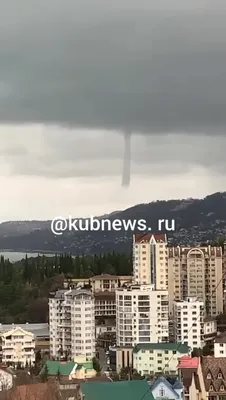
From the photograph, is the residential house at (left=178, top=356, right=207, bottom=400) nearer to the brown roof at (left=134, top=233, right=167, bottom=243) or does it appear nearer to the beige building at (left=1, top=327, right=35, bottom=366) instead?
the brown roof at (left=134, top=233, right=167, bottom=243)

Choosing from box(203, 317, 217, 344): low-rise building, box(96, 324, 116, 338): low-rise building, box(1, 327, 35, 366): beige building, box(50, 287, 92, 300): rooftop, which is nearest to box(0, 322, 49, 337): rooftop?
box(1, 327, 35, 366): beige building

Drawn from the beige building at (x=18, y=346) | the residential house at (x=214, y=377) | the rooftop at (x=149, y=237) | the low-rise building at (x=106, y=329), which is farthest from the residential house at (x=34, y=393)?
the rooftop at (x=149, y=237)

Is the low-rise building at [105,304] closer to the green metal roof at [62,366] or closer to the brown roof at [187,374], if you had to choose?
the green metal roof at [62,366]

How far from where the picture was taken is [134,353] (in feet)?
14.7

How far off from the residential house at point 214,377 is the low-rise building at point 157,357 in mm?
126

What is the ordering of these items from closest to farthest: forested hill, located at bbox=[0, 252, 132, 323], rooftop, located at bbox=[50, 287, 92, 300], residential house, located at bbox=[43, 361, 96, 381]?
1. residential house, located at bbox=[43, 361, 96, 381]
2. forested hill, located at bbox=[0, 252, 132, 323]
3. rooftop, located at bbox=[50, 287, 92, 300]

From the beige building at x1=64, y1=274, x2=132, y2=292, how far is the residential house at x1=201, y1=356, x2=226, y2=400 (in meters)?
0.56

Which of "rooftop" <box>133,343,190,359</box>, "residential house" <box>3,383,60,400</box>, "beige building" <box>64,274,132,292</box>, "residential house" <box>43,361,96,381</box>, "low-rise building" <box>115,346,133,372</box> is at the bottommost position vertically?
"residential house" <box>3,383,60,400</box>

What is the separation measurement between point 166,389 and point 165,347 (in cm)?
34

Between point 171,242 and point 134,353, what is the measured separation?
0.57 meters

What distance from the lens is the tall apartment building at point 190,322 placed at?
4.42m

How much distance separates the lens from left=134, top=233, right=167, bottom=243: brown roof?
14.3 feet

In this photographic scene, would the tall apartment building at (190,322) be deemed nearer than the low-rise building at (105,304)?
Yes

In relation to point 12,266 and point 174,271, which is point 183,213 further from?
point 12,266
